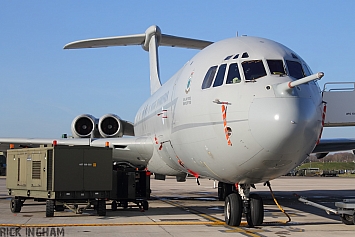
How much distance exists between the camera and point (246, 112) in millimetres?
10062

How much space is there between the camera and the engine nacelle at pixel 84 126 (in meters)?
25.4

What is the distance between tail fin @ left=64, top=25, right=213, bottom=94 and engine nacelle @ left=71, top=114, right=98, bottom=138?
15.0 ft

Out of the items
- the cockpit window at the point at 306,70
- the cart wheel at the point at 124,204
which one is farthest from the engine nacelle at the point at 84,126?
the cockpit window at the point at 306,70

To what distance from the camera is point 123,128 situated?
26938 mm

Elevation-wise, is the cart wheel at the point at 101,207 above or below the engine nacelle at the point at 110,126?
below

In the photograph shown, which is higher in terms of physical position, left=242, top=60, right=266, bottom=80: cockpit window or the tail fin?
the tail fin

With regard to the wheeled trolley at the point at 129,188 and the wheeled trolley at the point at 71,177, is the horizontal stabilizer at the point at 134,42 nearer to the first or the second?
the wheeled trolley at the point at 129,188

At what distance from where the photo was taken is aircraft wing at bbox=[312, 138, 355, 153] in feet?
70.3

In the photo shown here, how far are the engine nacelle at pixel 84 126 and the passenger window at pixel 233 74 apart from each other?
15.2 meters

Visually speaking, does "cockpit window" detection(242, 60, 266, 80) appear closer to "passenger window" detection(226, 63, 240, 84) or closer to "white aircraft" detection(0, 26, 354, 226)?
"white aircraft" detection(0, 26, 354, 226)

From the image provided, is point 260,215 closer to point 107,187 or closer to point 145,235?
point 145,235

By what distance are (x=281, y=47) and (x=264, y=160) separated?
3.07 metres

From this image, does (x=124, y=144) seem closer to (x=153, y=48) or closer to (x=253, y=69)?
(x=253, y=69)

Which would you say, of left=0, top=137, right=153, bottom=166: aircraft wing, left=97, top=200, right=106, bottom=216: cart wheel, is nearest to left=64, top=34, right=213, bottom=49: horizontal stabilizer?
left=0, top=137, right=153, bottom=166: aircraft wing
